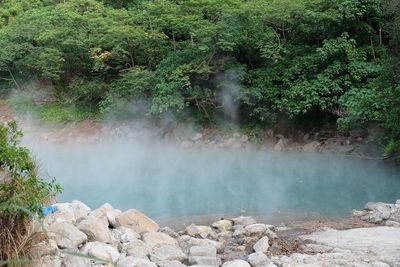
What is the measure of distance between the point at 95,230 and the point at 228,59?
352 inches

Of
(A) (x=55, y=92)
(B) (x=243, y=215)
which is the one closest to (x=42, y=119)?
(A) (x=55, y=92)

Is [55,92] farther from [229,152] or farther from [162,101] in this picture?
[229,152]

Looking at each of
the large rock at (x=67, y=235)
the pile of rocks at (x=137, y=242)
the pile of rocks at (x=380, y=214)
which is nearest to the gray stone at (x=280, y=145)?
the pile of rocks at (x=380, y=214)

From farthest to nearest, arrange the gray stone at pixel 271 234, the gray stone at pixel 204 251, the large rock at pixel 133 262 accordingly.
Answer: the gray stone at pixel 271 234, the gray stone at pixel 204 251, the large rock at pixel 133 262

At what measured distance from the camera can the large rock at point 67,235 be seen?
424 centimetres

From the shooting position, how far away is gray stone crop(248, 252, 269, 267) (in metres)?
4.71

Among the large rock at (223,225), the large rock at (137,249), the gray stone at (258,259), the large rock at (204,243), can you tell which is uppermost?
the large rock at (137,249)

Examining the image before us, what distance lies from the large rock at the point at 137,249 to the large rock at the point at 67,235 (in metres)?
0.49

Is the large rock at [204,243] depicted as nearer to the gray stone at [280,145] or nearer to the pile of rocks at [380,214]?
the pile of rocks at [380,214]

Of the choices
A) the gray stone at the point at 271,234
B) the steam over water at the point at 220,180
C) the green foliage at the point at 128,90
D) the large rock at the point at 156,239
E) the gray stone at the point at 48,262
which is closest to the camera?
the gray stone at the point at 48,262

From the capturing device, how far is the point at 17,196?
10.4ft

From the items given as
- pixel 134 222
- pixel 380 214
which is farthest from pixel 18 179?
pixel 380 214

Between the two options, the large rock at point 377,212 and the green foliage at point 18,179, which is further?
the large rock at point 377,212

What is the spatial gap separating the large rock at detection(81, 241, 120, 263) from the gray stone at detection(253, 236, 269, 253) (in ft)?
5.47
